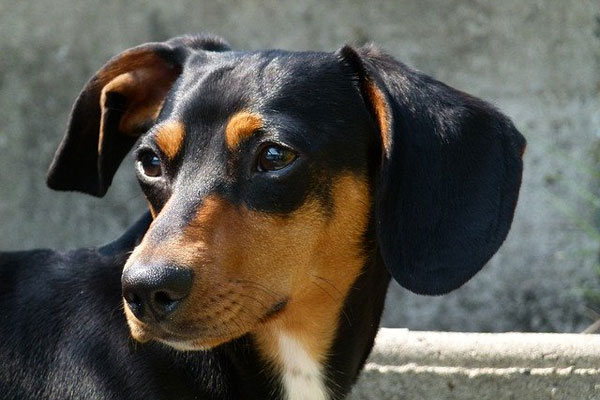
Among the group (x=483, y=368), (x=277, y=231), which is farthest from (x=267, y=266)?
(x=483, y=368)

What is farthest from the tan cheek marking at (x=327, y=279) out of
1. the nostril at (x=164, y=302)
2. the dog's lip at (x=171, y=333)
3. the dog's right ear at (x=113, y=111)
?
the dog's right ear at (x=113, y=111)

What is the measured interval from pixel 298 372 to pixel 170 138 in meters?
0.85

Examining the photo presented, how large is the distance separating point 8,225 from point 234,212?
403cm

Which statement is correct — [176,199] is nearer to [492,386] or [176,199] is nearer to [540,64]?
[492,386]

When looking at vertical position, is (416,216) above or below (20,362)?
above

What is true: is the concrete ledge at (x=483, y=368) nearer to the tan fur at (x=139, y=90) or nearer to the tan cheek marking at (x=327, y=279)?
the tan cheek marking at (x=327, y=279)

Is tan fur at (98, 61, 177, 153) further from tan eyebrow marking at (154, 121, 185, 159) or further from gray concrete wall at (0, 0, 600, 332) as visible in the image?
gray concrete wall at (0, 0, 600, 332)

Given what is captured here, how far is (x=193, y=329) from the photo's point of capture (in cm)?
284

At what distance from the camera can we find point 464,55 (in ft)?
21.1

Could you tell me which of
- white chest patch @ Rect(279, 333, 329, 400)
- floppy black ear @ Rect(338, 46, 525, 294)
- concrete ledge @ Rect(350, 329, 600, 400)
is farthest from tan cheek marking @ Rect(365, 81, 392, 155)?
concrete ledge @ Rect(350, 329, 600, 400)

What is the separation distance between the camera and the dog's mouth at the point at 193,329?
2.83 metres

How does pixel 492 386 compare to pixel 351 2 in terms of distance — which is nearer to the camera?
pixel 492 386

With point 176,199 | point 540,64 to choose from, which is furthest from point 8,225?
point 176,199

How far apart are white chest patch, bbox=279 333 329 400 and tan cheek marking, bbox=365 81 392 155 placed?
2.32ft
